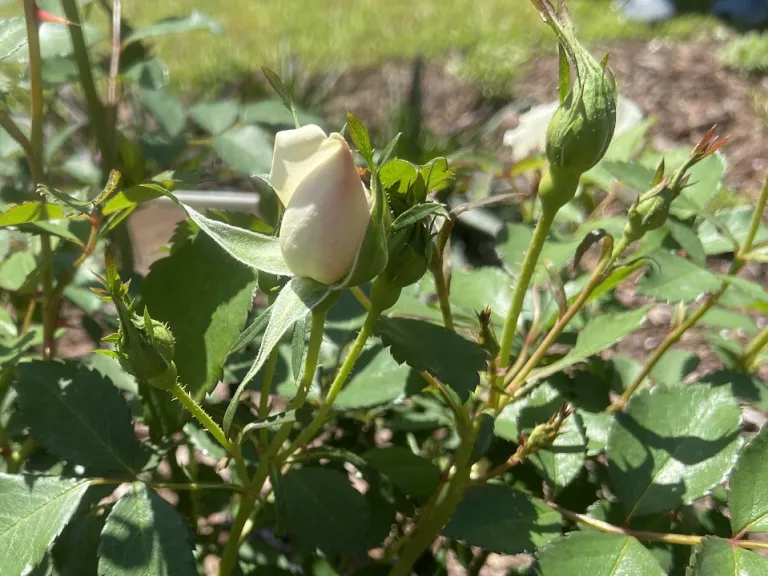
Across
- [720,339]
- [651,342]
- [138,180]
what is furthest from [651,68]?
[138,180]

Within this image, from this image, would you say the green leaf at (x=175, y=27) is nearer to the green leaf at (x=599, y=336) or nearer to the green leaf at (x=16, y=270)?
the green leaf at (x=16, y=270)

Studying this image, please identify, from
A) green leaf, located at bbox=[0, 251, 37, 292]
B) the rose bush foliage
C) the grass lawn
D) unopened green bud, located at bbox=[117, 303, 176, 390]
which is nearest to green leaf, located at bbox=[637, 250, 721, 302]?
the rose bush foliage

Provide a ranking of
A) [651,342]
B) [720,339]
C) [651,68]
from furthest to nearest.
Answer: [651,68], [651,342], [720,339]

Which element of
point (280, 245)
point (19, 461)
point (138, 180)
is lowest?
point (19, 461)

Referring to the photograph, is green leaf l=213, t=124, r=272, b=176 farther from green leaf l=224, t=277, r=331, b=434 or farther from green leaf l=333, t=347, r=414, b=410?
green leaf l=224, t=277, r=331, b=434

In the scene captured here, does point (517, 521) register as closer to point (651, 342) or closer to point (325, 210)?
point (325, 210)

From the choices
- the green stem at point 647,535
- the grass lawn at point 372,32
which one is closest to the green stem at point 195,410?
the green stem at point 647,535
